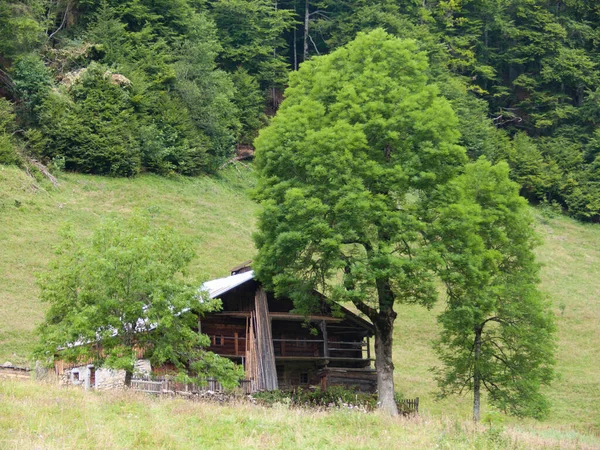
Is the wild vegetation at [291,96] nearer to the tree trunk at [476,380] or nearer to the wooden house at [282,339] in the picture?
the tree trunk at [476,380]

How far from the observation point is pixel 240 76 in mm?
72688

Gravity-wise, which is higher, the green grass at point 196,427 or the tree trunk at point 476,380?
the green grass at point 196,427

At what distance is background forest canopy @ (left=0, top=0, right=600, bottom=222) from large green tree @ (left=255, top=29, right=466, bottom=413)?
3057cm

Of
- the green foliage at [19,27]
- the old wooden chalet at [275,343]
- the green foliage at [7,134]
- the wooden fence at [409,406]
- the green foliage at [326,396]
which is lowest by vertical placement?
the wooden fence at [409,406]

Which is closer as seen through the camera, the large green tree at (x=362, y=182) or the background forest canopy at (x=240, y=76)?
the large green tree at (x=362, y=182)

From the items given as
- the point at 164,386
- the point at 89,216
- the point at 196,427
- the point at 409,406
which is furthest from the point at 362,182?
the point at 89,216

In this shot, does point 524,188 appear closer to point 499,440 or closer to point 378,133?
point 378,133

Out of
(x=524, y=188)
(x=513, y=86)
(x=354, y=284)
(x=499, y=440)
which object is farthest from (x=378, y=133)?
(x=513, y=86)

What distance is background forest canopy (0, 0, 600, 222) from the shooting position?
57875mm

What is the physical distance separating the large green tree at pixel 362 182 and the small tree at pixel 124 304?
14.7 feet

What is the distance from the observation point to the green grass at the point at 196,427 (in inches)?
530

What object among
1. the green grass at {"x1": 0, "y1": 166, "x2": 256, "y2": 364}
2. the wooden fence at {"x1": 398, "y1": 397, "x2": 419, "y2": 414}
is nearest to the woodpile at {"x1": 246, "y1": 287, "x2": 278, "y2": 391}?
the wooden fence at {"x1": 398, "y1": 397, "x2": 419, "y2": 414}

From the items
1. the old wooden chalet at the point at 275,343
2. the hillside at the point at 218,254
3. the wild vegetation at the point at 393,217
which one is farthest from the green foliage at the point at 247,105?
the wild vegetation at the point at 393,217

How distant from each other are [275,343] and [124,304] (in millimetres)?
12482
